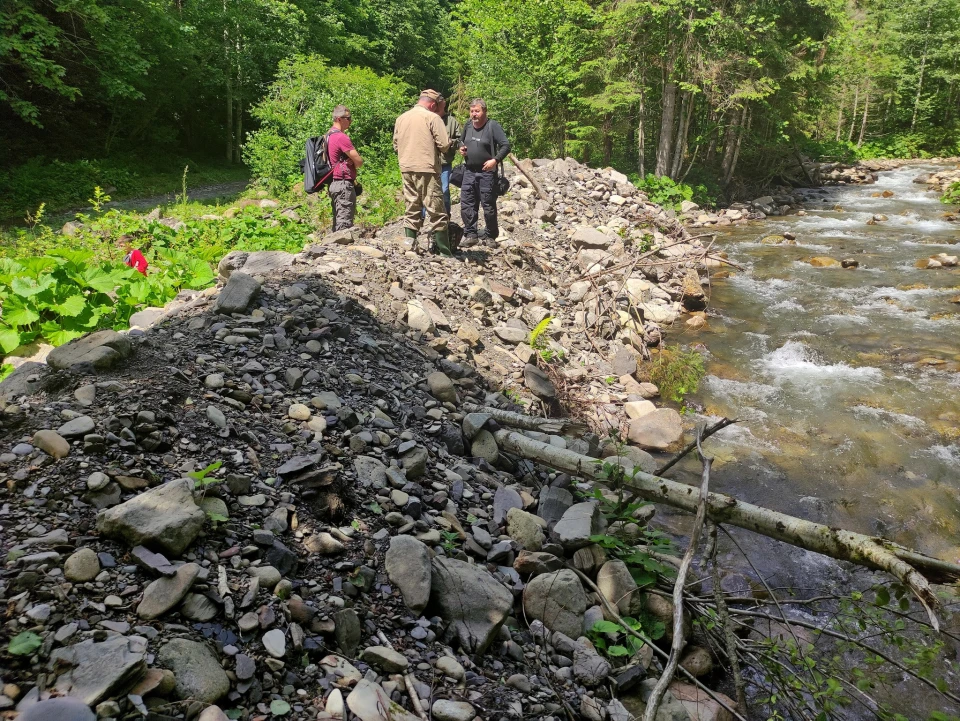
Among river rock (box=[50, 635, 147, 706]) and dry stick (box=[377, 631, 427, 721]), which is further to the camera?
dry stick (box=[377, 631, 427, 721])

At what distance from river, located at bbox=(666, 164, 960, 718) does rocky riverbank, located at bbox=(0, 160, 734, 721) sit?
4.45 ft

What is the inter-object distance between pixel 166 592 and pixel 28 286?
15.7 ft

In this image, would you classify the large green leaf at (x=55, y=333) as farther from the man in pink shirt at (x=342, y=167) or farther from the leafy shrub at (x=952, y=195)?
the leafy shrub at (x=952, y=195)

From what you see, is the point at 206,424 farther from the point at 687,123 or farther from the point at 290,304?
the point at 687,123

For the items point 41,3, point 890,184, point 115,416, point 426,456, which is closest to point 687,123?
point 890,184

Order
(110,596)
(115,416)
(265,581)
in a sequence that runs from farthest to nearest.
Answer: (115,416), (265,581), (110,596)

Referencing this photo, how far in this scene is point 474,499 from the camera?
4184 millimetres

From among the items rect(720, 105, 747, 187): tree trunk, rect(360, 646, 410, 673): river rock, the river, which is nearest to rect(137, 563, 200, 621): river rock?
rect(360, 646, 410, 673): river rock

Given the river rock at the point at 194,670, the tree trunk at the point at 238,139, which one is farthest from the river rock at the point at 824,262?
the tree trunk at the point at 238,139

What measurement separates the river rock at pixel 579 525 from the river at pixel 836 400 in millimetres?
1138

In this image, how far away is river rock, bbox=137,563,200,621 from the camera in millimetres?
2367

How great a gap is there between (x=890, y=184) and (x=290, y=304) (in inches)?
1084

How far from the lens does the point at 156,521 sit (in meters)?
2.62

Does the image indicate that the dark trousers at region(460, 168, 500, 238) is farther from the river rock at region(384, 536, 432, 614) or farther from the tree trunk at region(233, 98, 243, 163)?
the tree trunk at region(233, 98, 243, 163)
